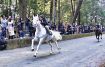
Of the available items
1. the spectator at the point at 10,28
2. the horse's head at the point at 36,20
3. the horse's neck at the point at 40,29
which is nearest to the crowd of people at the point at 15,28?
the spectator at the point at 10,28

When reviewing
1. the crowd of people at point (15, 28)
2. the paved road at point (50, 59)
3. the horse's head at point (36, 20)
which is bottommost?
the paved road at point (50, 59)

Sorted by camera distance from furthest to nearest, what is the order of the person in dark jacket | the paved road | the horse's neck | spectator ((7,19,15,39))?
spectator ((7,19,15,39)), the person in dark jacket, the horse's neck, the paved road

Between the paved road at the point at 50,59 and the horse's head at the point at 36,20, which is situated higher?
the horse's head at the point at 36,20

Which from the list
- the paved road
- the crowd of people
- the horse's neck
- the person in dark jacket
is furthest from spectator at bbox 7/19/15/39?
the horse's neck

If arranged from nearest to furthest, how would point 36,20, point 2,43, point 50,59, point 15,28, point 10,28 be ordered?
point 50,59 < point 36,20 < point 2,43 < point 10,28 < point 15,28

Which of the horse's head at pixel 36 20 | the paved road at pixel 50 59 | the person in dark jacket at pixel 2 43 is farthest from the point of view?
the person in dark jacket at pixel 2 43

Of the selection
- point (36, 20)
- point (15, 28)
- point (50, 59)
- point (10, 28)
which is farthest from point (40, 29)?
point (15, 28)

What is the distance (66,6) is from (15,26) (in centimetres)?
4043

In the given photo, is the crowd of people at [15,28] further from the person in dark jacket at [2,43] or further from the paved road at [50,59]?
the paved road at [50,59]

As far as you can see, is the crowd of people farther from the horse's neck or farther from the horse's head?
the horse's head

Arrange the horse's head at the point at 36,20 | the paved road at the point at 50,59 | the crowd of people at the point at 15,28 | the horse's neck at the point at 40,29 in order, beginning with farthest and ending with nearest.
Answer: the crowd of people at the point at 15,28 < the horse's neck at the point at 40,29 < the horse's head at the point at 36,20 < the paved road at the point at 50,59

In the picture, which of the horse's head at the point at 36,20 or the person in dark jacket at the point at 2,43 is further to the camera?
the person in dark jacket at the point at 2,43

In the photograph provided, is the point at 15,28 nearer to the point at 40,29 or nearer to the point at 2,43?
the point at 2,43

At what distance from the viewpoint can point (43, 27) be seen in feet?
58.5
